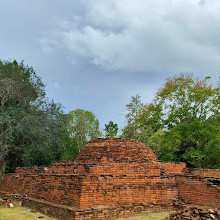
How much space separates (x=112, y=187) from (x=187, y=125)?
12.5 m

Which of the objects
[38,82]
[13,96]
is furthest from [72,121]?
[13,96]

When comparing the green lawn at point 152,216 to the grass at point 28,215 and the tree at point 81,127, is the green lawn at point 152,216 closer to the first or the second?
the grass at point 28,215

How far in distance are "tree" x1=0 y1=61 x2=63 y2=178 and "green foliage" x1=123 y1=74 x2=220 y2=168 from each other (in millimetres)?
7413

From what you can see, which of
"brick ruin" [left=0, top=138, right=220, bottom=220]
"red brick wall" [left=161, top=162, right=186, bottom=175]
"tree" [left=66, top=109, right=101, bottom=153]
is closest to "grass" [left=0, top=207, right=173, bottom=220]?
"brick ruin" [left=0, top=138, right=220, bottom=220]

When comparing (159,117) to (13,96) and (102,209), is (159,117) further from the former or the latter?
(102,209)

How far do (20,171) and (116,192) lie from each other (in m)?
6.72

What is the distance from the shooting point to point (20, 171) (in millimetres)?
11648

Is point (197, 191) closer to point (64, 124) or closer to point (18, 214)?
point (18, 214)

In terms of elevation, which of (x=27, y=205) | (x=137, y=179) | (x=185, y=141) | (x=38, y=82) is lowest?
(x=27, y=205)

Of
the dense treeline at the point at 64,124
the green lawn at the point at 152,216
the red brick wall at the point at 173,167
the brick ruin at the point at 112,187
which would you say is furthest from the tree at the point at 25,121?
the green lawn at the point at 152,216

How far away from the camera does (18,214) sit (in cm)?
670

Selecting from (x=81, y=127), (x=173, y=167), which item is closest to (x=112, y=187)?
(x=173, y=167)

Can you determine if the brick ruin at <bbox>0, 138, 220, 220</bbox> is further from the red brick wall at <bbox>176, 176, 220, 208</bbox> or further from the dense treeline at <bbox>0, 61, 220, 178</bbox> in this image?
the dense treeline at <bbox>0, 61, 220, 178</bbox>

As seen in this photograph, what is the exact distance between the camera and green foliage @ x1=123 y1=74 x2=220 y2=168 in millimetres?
17109
